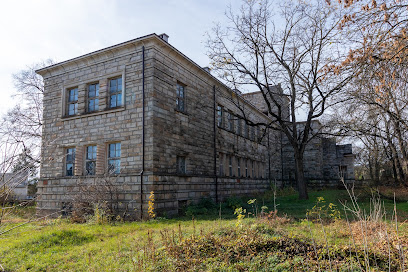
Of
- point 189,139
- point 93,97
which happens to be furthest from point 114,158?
point 189,139

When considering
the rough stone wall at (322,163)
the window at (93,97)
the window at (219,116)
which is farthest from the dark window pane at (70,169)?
the rough stone wall at (322,163)

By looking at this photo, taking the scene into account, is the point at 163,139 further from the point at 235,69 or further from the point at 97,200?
the point at 235,69

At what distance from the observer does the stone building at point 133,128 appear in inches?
506

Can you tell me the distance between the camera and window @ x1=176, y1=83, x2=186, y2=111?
15.4 meters

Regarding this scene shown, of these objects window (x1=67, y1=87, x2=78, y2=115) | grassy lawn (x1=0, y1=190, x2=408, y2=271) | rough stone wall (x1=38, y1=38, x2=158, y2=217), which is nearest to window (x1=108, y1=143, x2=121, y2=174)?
rough stone wall (x1=38, y1=38, x2=158, y2=217)

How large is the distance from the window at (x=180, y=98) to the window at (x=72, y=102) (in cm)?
519

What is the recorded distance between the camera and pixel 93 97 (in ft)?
49.0

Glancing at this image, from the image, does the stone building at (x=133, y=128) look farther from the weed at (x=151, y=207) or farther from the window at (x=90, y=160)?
the weed at (x=151, y=207)

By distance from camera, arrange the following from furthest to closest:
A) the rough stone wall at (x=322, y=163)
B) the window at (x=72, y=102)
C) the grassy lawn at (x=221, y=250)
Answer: the rough stone wall at (x=322, y=163)
the window at (x=72, y=102)
the grassy lawn at (x=221, y=250)

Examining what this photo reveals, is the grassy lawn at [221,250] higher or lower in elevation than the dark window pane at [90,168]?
lower

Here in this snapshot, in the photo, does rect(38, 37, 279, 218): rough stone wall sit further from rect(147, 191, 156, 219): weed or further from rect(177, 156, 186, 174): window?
rect(147, 191, 156, 219): weed

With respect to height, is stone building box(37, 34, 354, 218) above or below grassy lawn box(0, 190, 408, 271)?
above

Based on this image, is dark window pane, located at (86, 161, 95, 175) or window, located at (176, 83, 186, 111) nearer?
dark window pane, located at (86, 161, 95, 175)

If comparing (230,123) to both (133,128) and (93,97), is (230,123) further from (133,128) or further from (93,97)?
(93,97)
